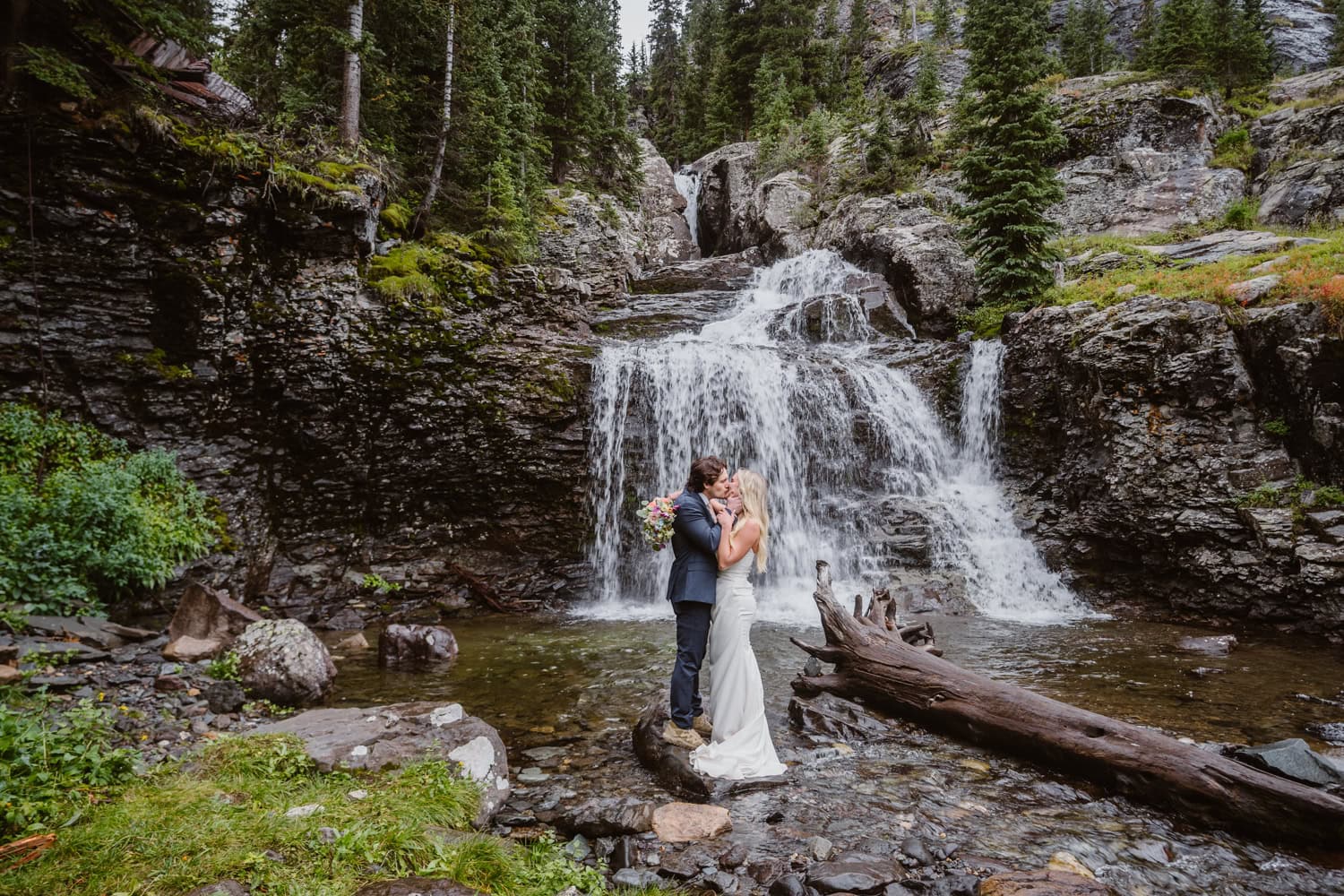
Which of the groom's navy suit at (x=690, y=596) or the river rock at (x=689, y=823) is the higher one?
the groom's navy suit at (x=690, y=596)

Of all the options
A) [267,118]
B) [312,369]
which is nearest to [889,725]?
[312,369]

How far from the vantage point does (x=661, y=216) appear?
123ft

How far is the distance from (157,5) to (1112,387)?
18953 millimetres

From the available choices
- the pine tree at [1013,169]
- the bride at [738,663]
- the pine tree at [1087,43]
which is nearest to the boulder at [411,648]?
the bride at [738,663]

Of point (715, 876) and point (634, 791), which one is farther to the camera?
point (634, 791)

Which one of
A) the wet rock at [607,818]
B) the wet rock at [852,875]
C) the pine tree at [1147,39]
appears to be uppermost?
the pine tree at [1147,39]

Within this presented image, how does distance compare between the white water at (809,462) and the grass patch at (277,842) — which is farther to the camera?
the white water at (809,462)

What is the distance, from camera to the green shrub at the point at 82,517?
736 cm

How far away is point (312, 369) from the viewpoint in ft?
38.2

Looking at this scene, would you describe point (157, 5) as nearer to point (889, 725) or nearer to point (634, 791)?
point (634, 791)

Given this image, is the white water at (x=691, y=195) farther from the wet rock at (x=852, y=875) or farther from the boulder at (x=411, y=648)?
the wet rock at (x=852, y=875)

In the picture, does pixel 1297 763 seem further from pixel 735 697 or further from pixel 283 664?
pixel 283 664

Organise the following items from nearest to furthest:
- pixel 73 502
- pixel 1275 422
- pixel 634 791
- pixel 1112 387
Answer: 1. pixel 634 791
2. pixel 73 502
3. pixel 1275 422
4. pixel 1112 387

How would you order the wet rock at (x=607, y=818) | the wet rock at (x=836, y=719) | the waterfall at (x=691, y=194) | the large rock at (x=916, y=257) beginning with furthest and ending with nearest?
the waterfall at (x=691, y=194)
the large rock at (x=916, y=257)
the wet rock at (x=836, y=719)
the wet rock at (x=607, y=818)
